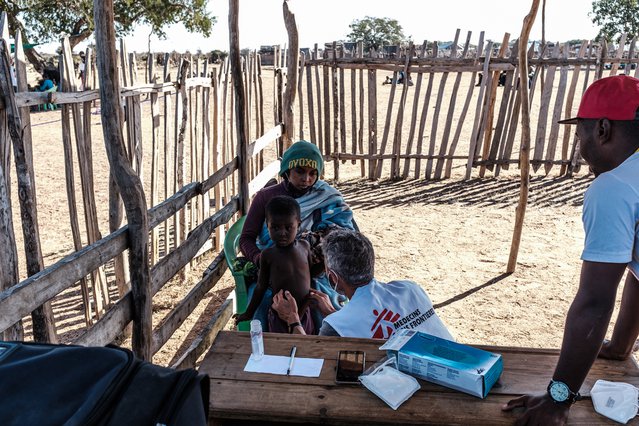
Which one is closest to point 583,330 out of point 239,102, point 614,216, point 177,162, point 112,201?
point 614,216

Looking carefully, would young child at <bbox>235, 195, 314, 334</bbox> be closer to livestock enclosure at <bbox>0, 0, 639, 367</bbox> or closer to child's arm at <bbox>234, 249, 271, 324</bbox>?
child's arm at <bbox>234, 249, 271, 324</bbox>

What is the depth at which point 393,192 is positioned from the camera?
8688 mm

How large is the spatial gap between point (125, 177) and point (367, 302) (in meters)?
1.36

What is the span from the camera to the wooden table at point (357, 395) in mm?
1706

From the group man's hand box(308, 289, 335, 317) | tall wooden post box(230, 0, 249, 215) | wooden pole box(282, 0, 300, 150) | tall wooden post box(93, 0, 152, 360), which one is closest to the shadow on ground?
wooden pole box(282, 0, 300, 150)

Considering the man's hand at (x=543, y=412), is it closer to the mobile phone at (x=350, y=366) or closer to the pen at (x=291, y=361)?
the mobile phone at (x=350, y=366)

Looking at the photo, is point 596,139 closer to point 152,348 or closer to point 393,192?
point 152,348

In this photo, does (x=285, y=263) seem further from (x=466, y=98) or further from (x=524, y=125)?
(x=466, y=98)

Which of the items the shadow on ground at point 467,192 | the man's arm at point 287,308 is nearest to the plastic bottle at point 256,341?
the man's arm at point 287,308

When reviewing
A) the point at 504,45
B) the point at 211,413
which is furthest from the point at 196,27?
the point at 211,413

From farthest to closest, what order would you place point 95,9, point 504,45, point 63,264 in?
point 504,45, point 95,9, point 63,264

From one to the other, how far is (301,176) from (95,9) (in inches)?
67.9

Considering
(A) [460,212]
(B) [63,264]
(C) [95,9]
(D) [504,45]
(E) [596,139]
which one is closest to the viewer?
(E) [596,139]

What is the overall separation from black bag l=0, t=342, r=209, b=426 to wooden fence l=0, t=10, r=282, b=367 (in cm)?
86
